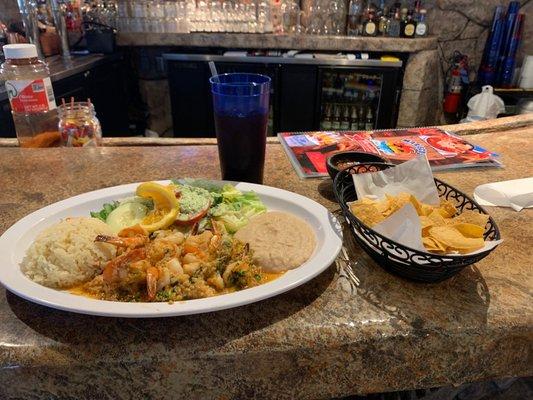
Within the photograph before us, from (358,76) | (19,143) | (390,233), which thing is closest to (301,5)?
(358,76)

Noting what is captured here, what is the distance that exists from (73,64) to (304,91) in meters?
1.77

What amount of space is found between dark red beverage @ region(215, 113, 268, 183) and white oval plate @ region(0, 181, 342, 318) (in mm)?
85

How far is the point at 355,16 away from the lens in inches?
144

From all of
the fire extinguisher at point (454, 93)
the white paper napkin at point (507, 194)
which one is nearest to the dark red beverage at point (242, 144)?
the white paper napkin at point (507, 194)

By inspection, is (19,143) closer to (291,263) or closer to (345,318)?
(291,263)

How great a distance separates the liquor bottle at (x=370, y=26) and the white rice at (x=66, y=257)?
3.34m

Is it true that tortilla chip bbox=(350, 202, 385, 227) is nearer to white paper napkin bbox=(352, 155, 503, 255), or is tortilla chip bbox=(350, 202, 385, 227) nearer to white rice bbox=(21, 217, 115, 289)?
white paper napkin bbox=(352, 155, 503, 255)

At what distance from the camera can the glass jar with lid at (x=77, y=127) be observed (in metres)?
1.46

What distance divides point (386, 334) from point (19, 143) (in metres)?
1.41

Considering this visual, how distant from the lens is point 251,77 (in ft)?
3.49

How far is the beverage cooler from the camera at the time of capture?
132 inches

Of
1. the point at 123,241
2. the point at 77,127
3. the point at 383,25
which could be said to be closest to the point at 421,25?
the point at 383,25

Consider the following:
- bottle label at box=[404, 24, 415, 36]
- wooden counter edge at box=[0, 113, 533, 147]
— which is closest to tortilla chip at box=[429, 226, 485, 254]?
wooden counter edge at box=[0, 113, 533, 147]

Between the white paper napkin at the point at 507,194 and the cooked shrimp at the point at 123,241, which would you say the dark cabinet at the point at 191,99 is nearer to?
the white paper napkin at the point at 507,194
